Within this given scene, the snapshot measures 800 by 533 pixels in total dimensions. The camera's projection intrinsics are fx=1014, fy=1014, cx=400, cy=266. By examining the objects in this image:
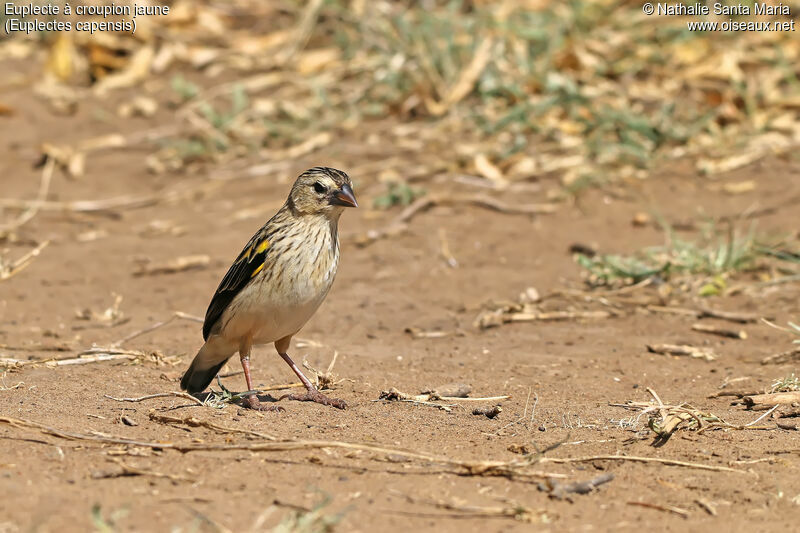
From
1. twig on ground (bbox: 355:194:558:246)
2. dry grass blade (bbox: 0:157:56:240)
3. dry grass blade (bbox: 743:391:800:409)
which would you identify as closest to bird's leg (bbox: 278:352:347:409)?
dry grass blade (bbox: 743:391:800:409)

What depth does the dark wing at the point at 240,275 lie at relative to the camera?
215 inches

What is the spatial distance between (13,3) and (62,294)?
24.0 ft

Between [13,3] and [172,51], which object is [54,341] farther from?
[13,3]

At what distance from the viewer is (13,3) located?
13.6 meters

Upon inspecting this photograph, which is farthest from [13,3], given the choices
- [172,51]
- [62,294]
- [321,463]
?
[321,463]

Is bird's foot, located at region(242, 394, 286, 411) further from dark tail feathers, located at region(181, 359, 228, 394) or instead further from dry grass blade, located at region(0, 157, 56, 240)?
dry grass blade, located at region(0, 157, 56, 240)

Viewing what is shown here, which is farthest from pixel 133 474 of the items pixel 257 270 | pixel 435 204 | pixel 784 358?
pixel 435 204

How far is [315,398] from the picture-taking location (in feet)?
17.3

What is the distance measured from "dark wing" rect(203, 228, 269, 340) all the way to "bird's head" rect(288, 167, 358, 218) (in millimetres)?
268

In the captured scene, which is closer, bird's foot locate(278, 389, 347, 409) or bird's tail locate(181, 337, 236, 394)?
bird's foot locate(278, 389, 347, 409)

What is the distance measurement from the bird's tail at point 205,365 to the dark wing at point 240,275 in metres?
0.11

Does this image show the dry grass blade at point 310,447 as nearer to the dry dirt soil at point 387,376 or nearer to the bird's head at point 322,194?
the dry dirt soil at point 387,376

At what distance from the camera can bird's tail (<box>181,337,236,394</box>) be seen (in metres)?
5.63

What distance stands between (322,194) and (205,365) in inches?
45.7
